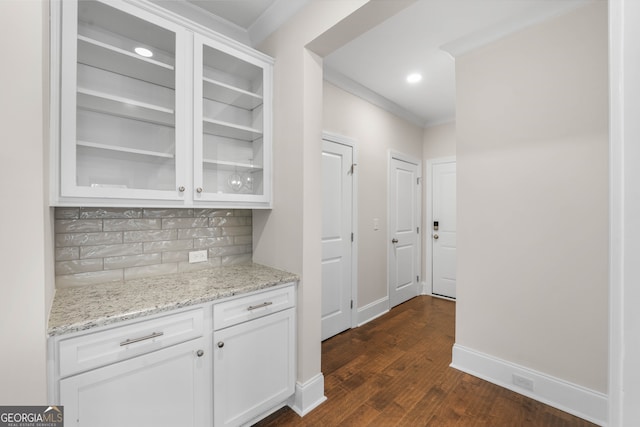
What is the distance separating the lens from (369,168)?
3359mm

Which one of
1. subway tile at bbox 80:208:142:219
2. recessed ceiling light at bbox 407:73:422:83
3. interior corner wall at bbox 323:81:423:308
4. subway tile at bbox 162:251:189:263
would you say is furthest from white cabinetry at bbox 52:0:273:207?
recessed ceiling light at bbox 407:73:422:83

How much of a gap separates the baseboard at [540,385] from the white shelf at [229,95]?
2565 mm

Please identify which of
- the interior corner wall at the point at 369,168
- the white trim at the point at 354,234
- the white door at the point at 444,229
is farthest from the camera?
the white door at the point at 444,229

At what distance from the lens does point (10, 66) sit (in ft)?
2.97

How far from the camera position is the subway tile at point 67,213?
60.2 inches

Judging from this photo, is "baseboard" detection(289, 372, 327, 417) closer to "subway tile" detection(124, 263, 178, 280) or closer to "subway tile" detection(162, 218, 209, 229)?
"subway tile" detection(124, 263, 178, 280)

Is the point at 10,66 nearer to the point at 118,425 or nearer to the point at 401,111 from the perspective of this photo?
the point at 118,425

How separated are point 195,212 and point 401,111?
303cm

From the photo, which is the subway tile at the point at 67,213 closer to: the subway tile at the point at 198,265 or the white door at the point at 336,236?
the subway tile at the point at 198,265

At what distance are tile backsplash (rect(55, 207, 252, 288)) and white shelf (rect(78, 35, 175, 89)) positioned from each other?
789mm

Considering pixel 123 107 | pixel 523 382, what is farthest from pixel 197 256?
pixel 523 382

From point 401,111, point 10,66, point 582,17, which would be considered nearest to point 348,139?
point 401,111

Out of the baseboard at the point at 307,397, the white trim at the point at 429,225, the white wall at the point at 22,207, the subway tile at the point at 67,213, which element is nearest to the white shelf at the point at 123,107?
the white wall at the point at 22,207

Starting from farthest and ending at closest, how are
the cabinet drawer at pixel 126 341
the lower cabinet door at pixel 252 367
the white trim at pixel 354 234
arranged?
1. the white trim at pixel 354 234
2. the lower cabinet door at pixel 252 367
3. the cabinet drawer at pixel 126 341
